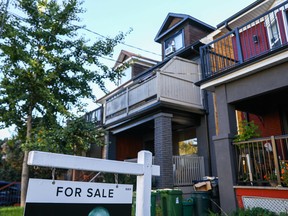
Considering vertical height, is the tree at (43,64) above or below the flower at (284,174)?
above

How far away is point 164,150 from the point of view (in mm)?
9625

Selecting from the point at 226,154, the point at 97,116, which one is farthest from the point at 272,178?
the point at 97,116

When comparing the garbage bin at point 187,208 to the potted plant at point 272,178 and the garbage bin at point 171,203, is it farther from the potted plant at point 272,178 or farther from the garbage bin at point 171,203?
the potted plant at point 272,178

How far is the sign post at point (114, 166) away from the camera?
5.21 ft

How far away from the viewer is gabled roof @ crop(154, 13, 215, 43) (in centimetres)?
1378

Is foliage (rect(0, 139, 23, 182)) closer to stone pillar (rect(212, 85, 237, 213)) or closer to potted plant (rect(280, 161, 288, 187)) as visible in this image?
stone pillar (rect(212, 85, 237, 213))

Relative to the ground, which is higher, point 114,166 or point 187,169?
point 187,169

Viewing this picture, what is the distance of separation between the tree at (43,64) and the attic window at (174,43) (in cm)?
360

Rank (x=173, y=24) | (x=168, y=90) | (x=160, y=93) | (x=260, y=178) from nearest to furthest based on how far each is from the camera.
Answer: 1. (x=260, y=178)
2. (x=160, y=93)
3. (x=168, y=90)
4. (x=173, y=24)

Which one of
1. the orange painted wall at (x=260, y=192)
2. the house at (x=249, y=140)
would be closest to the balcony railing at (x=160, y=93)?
the house at (x=249, y=140)

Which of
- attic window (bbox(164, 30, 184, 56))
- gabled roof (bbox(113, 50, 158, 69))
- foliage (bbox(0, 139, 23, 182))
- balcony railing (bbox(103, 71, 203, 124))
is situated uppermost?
gabled roof (bbox(113, 50, 158, 69))

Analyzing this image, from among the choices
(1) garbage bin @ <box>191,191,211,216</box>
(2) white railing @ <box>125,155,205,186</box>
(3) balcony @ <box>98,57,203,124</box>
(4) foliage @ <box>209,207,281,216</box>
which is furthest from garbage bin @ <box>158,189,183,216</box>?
(3) balcony @ <box>98,57,203,124</box>

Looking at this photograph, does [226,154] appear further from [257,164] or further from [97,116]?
[97,116]

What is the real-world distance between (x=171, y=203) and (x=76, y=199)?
5409 mm
